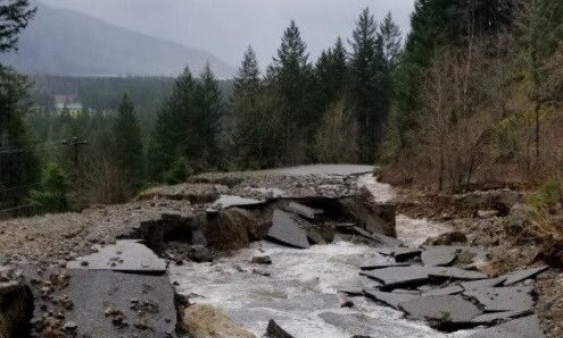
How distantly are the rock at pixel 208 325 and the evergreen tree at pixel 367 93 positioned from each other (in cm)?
4824

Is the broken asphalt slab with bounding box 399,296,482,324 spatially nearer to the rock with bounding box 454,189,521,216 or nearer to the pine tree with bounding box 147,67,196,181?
the rock with bounding box 454,189,521,216

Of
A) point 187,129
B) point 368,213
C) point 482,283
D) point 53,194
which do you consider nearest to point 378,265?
point 482,283

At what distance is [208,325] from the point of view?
6824 millimetres

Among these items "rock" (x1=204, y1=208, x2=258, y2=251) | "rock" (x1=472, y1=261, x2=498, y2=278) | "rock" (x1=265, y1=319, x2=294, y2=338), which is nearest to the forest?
"rock" (x1=472, y1=261, x2=498, y2=278)

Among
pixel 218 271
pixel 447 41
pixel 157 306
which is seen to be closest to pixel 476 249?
pixel 218 271

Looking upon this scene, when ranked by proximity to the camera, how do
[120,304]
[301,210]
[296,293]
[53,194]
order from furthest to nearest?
[53,194] < [301,210] < [296,293] < [120,304]

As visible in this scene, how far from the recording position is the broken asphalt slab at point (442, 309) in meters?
8.09

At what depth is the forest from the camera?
23.0 meters

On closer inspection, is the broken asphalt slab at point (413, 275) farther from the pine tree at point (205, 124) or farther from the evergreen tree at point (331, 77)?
the evergreen tree at point (331, 77)

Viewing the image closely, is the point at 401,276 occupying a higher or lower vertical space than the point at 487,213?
lower

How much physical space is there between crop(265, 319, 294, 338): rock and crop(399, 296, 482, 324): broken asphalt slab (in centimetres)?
229

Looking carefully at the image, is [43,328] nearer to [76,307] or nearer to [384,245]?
[76,307]

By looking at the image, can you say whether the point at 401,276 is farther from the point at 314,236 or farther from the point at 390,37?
the point at 390,37

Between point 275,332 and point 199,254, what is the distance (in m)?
4.32
